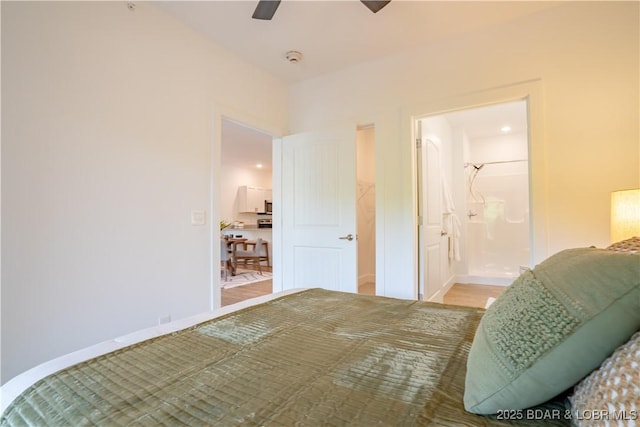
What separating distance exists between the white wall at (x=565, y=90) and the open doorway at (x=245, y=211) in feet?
8.42

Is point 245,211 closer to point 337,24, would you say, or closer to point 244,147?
point 244,147

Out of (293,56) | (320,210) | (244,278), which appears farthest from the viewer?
(244,278)

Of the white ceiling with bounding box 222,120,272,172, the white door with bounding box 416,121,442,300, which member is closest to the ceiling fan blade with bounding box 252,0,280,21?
the white door with bounding box 416,121,442,300

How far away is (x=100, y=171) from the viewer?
1.90 metres

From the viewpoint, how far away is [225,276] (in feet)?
17.9

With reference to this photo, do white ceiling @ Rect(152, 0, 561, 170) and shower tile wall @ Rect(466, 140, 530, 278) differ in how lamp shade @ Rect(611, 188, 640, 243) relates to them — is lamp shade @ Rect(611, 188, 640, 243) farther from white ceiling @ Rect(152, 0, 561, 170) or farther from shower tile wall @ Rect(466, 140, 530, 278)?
shower tile wall @ Rect(466, 140, 530, 278)

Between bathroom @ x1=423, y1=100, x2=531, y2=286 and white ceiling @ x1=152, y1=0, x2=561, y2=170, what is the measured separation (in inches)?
94.2

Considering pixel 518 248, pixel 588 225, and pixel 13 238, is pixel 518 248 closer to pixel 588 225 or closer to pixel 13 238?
pixel 588 225

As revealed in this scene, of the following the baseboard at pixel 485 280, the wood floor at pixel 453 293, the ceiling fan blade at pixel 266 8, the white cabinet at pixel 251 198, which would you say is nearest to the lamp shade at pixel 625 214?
the wood floor at pixel 453 293

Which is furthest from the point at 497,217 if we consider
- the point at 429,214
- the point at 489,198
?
the point at 429,214

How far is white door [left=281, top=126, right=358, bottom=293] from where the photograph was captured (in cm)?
297

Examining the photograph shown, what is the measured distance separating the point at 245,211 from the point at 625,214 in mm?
7812

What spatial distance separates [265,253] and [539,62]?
541 cm

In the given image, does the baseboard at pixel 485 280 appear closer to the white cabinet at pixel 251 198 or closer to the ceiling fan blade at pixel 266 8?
the ceiling fan blade at pixel 266 8
